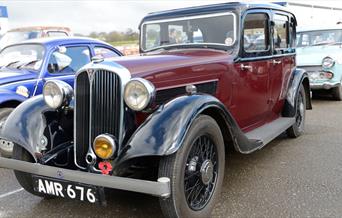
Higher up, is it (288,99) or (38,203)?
(288,99)

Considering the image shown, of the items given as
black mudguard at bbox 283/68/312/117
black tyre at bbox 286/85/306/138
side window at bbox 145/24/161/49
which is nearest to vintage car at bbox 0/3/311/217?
side window at bbox 145/24/161/49

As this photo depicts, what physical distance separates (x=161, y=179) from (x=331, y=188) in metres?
1.98

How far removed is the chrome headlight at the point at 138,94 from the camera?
2.80 meters

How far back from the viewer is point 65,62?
5734 millimetres

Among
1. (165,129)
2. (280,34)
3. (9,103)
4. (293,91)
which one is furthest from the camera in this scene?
(293,91)

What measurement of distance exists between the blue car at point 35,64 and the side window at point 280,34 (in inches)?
114

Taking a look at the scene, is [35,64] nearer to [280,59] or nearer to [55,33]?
[280,59]

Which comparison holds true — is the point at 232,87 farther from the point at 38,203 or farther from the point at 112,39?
the point at 112,39

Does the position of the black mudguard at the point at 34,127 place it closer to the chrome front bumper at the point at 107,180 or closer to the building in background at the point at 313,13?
the chrome front bumper at the point at 107,180

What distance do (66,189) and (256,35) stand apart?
2.92 meters

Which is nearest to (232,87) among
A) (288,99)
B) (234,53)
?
(234,53)

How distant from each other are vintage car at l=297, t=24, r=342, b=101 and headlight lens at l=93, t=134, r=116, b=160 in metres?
6.90

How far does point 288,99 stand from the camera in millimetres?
5344

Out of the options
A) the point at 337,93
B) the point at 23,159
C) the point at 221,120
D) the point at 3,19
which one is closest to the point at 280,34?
the point at 221,120
